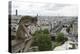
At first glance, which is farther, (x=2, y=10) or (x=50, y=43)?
(x=50, y=43)

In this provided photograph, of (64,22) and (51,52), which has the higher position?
(64,22)

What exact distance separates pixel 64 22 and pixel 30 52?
66cm

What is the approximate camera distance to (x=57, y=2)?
7.38 ft

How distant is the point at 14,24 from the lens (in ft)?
6.86

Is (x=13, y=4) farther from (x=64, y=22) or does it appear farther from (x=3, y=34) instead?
(x=64, y=22)

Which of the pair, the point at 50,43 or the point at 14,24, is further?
the point at 50,43

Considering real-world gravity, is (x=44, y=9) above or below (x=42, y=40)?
above

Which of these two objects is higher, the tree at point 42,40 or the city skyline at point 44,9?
the city skyline at point 44,9

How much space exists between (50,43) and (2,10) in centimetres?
81

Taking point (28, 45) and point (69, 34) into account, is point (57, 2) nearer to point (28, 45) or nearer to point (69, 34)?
point (69, 34)

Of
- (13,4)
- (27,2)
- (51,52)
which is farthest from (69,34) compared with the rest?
(13,4)

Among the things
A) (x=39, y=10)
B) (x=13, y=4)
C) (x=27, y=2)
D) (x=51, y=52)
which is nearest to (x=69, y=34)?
(x=51, y=52)

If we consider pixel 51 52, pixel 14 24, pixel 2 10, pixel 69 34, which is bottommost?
pixel 51 52

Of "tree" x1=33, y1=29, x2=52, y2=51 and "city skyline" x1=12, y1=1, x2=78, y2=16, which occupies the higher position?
"city skyline" x1=12, y1=1, x2=78, y2=16
